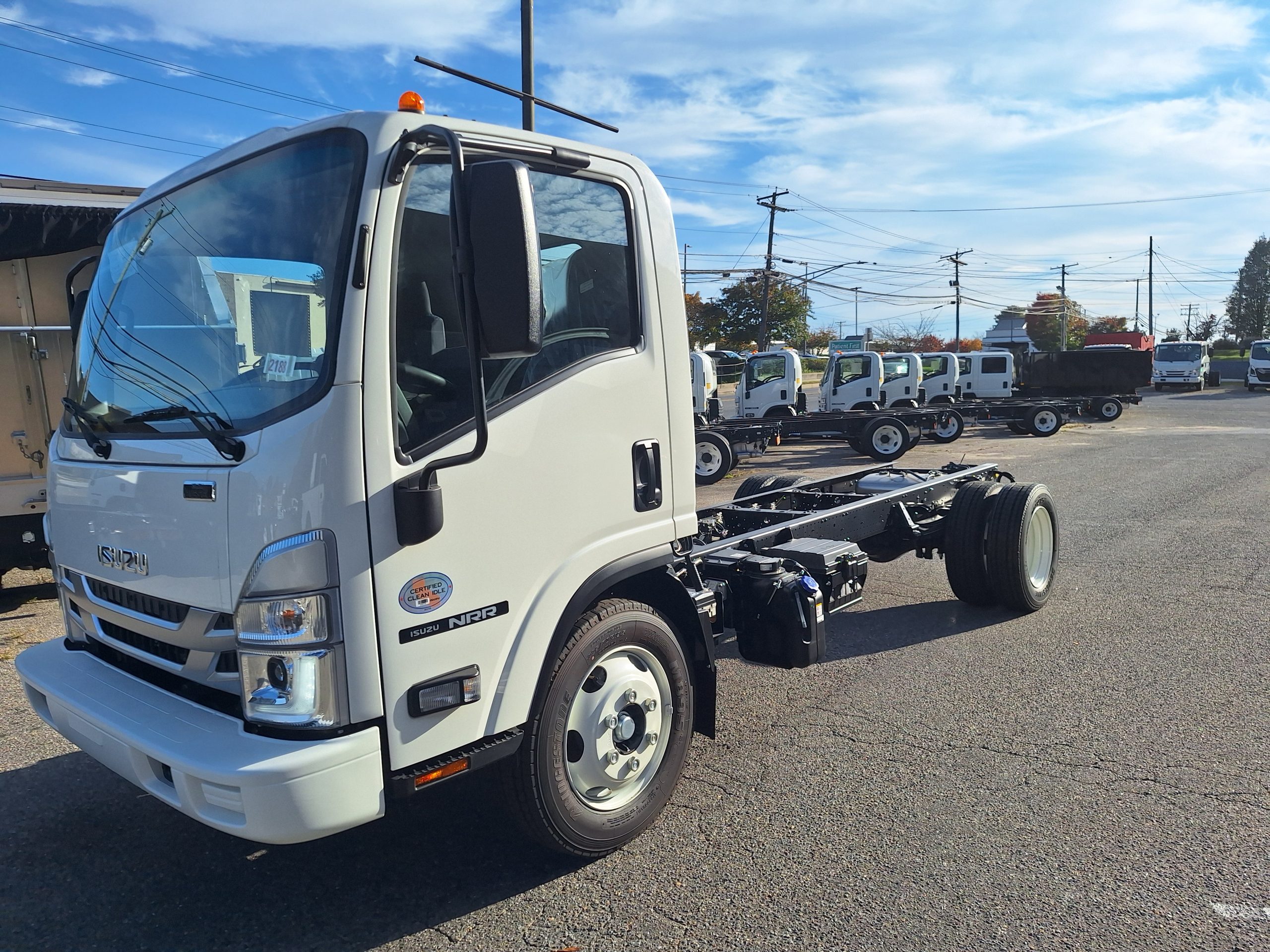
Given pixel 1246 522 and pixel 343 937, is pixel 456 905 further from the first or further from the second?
pixel 1246 522

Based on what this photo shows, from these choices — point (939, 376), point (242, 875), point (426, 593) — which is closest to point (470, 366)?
point (426, 593)

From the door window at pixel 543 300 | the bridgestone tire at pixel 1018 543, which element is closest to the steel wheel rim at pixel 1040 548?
the bridgestone tire at pixel 1018 543

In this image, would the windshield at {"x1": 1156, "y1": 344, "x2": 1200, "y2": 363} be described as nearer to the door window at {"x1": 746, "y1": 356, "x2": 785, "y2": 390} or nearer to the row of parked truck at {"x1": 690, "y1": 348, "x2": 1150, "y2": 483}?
the row of parked truck at {"x1": 690, "y1": 348, "x2": 1150, "y2": 483}

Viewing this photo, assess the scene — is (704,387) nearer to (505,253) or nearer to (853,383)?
(853,383)

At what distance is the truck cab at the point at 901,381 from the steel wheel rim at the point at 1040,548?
1630 cm

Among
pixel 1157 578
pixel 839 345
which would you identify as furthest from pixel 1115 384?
pixel 839 345

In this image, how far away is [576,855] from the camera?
304 centimetres

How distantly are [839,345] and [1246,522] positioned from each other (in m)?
57.2

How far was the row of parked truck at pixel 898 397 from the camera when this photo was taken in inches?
706

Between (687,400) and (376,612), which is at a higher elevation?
(687,400)

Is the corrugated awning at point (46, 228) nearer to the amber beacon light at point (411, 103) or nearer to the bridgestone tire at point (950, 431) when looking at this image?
the amber beacon light at point (411, 103)

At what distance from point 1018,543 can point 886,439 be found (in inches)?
516

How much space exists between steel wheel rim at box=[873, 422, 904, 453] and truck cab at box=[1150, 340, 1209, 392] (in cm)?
2950

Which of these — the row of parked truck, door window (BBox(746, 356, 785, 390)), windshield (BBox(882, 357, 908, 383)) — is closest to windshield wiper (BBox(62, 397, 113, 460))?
the row of parked truck
